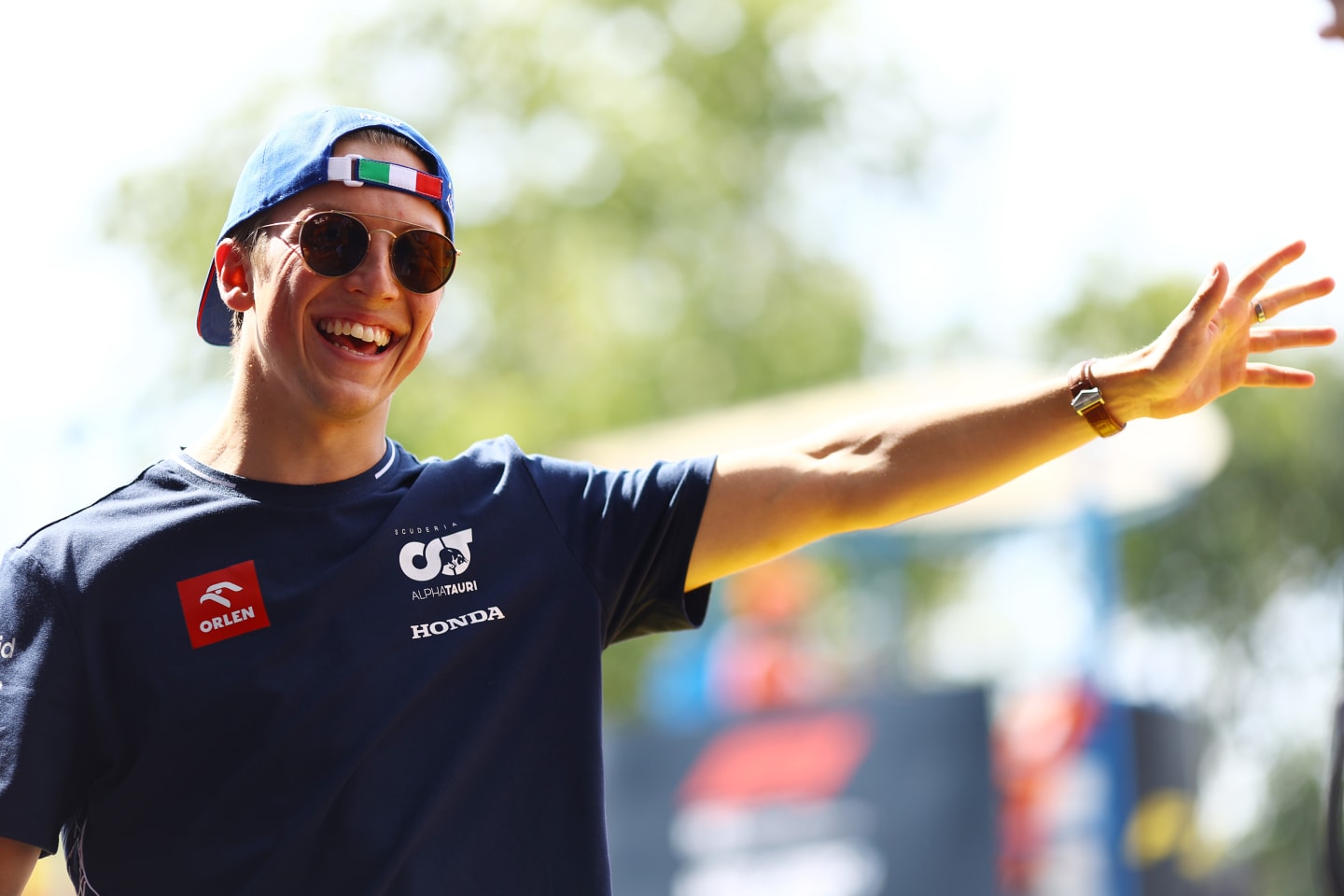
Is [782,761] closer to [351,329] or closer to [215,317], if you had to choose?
[215,317]

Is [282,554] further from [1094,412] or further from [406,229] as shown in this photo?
[1094,412]

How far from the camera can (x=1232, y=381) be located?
7.97 feet

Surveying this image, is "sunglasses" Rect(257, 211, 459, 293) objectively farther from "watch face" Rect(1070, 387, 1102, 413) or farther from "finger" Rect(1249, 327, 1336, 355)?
"finger" Rect(1249, 327, 1336, 355)

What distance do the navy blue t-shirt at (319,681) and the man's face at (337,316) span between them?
0.52 ft

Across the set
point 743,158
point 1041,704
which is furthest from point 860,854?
point 743,158

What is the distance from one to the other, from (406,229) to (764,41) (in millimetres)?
18875

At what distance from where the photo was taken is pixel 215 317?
2.71 m

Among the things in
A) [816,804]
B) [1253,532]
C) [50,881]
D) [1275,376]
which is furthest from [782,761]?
[1253,532]

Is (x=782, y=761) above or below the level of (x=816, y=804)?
above

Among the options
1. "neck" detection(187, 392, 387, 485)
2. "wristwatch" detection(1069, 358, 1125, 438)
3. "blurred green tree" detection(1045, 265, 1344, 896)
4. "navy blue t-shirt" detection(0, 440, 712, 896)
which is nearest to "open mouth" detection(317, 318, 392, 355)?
"neck" detection(187, 392, 387, 485)

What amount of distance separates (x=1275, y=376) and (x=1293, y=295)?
0.15 m

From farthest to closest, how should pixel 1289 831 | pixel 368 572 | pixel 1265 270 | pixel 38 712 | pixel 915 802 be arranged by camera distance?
1. pixel 1289 831
2. pixel 915 802
3. pixel 1265 270
4. pixel 368 572
5. pixel 38 712

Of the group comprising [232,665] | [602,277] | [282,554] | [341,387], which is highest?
[602,277]

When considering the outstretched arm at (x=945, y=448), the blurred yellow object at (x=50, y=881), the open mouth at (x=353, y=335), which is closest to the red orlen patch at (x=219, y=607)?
the open mouth at (x=353, y=335)
